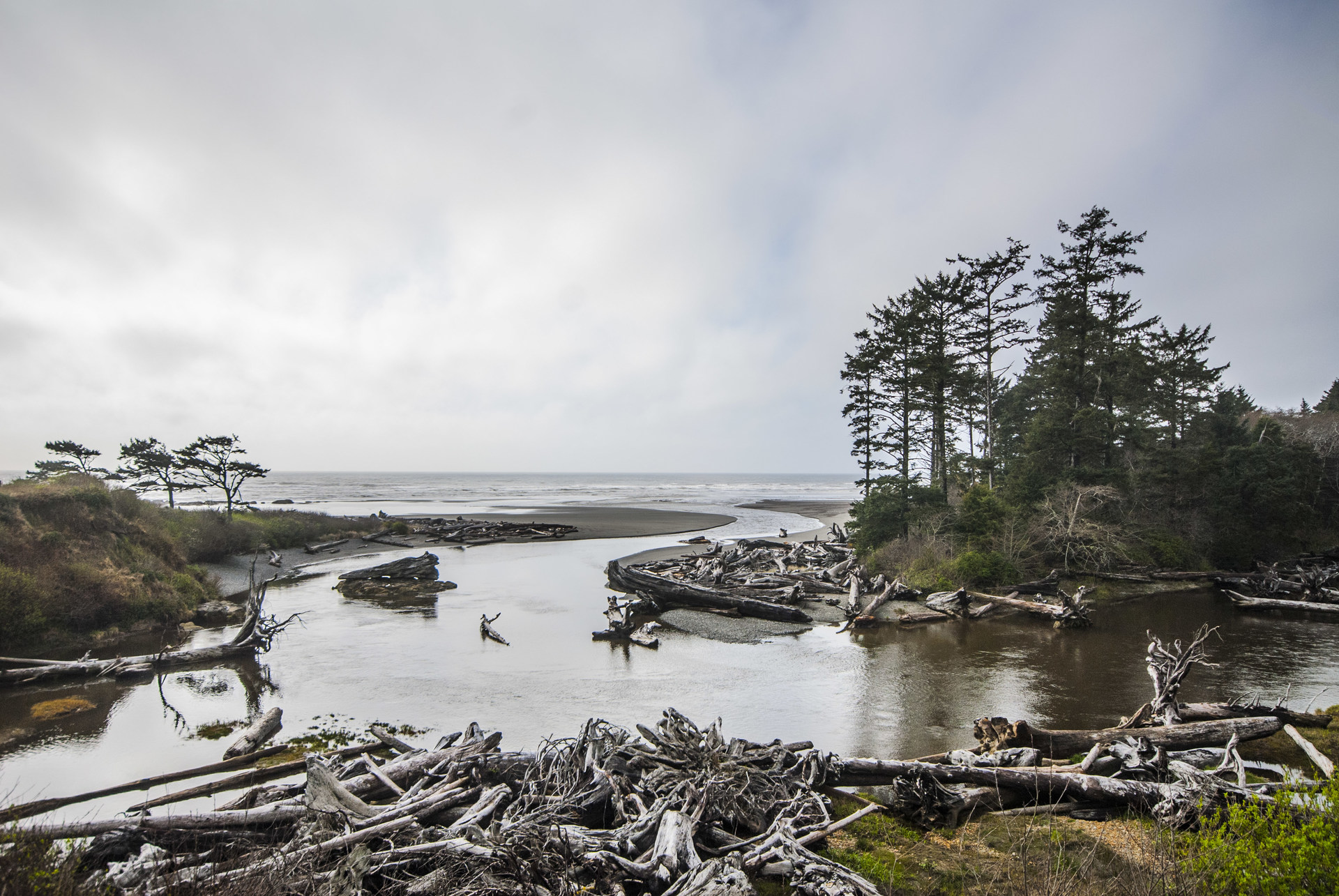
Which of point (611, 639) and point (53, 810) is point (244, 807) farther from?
point (611, 639)

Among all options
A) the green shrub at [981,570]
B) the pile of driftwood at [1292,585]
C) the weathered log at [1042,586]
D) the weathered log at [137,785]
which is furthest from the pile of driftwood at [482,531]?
the pile of driftwood at [1292,585]

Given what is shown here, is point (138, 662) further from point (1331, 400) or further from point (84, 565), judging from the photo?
point (1331, 400)

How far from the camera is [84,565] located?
1670cm

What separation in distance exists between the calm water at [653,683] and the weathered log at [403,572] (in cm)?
612

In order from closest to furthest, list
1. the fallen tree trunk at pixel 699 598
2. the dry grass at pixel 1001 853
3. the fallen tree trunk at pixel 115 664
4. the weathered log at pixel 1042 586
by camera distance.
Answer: the dry grass at pixel 1001 853, the fallen tree trunk at pixel 115 664, the fallen tree trunk at pixel 699 598, the weathered log at pixel 1042 586

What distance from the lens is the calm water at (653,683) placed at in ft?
32.0

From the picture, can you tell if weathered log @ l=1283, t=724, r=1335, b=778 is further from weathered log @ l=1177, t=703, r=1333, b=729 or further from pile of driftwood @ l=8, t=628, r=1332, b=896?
weathered log @ l=1177, t=703, r=1333, b=729

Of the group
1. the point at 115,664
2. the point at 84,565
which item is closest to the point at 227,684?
the point at 115,664

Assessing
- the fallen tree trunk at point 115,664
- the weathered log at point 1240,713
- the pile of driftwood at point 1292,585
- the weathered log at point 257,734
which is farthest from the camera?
the pile of driftwood at point 1292,585

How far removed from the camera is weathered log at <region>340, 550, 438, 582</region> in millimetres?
25781

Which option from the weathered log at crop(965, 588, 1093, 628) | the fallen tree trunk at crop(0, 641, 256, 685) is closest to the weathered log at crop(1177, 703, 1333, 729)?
the weathered log at crop(965, 588, 1093, 628)

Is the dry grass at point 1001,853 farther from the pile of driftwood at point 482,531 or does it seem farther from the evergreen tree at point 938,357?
the pile of driftwood at point 482,531

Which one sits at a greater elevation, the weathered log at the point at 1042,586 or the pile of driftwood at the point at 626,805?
the pile of driftwood at the point at 626,805

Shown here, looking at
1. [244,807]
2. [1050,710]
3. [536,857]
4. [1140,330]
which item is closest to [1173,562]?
[1140,330]
